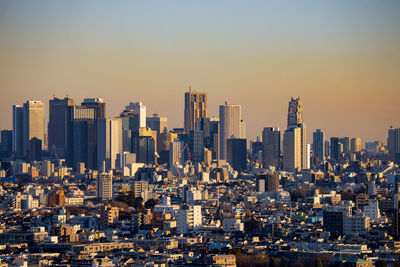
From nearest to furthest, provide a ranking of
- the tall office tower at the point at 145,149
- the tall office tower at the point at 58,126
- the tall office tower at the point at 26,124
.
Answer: the tall office tower at the point at 145,149 < the tall office tower at the point at 58,126 < the tall office tower at the point at 26,124

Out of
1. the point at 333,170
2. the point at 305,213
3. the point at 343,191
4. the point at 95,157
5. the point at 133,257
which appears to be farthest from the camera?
the point at 95,157

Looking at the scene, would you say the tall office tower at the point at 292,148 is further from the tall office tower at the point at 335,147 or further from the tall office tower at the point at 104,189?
the tall office tower at the point at 104,189

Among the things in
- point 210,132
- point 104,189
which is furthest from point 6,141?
point 104,189

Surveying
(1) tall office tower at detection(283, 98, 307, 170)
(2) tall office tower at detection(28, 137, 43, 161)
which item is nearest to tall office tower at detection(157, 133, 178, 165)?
(2) tall office tower at detection(28, 137, 43, 161)

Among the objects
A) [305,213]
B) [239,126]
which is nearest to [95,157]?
[239,126]

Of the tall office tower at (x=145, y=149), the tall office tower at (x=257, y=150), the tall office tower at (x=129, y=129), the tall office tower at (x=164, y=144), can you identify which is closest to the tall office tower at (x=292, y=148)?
the tall office tower at (x=257, y=150)

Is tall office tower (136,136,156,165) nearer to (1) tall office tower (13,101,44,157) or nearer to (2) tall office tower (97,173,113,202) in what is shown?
(1) tall office tower (13,101,44,157)

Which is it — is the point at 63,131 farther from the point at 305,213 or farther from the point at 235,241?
the point at 235,241
